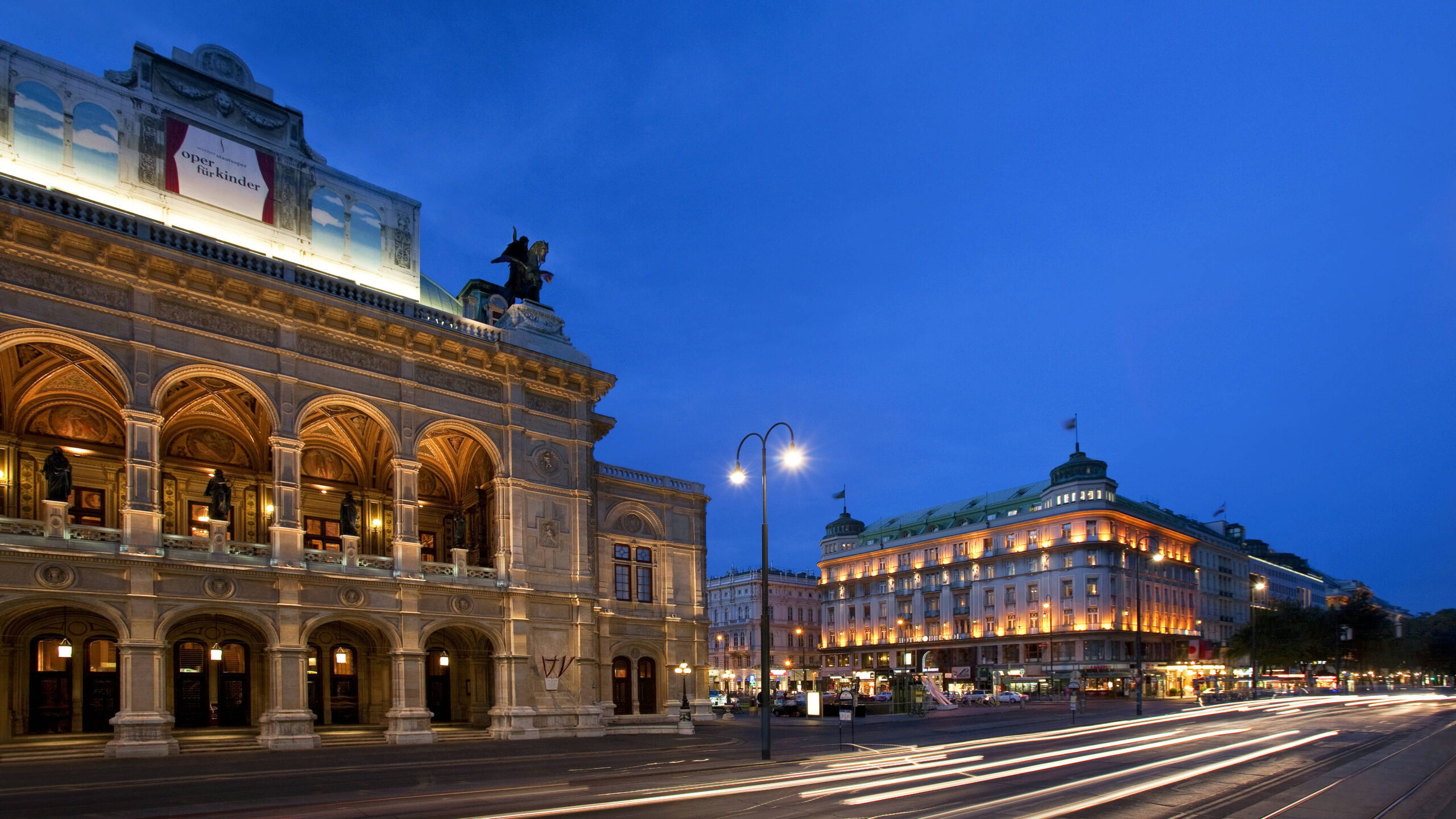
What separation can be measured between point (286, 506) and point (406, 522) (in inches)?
184

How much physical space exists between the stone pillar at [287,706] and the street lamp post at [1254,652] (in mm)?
72357

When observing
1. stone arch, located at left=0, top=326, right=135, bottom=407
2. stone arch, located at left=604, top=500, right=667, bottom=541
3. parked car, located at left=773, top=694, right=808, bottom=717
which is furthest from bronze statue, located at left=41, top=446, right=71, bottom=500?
parked car, located at left=773, top=694, right=808, bottom=717

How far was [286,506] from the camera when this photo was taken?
33875 millimetres

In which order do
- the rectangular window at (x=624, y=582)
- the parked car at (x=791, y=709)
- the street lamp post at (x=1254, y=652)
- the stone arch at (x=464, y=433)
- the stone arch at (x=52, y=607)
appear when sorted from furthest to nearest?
1. the street lamp post at (x=1254, y=652)
2. the parked car at (x=791, y=709)
3. the rectangular window at (x=624, y=582)
4. the stone arch at (x=464, y=433)
5. the stone arch at (x=52, y=607)

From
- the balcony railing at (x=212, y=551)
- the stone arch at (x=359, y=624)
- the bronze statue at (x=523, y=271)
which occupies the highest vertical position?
the bronze statue at (x=523, y=271)

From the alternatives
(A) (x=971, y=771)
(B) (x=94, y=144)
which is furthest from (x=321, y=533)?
(A) (x=971, y=771)

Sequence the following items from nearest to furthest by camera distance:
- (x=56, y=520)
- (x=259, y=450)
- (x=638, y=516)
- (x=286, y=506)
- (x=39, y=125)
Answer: (x=56, y=520)
(x=39, y=125)
(x=286, y=506)
(x=259, y=450)
(x=638, y=516)

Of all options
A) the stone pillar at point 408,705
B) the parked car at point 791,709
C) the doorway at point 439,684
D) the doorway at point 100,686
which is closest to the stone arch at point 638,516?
the doorway at point 439,684

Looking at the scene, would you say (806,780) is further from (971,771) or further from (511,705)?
(511,705)

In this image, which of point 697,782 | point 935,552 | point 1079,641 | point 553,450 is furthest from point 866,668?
point 697,782

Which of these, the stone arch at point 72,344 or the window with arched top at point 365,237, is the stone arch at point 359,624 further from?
the window with arched top at point 365,237

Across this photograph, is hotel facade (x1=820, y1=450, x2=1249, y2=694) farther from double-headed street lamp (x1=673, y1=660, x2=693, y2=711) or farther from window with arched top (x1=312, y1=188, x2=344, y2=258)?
window with arched top (x1=312, y1=188, x2=344, y2=258)

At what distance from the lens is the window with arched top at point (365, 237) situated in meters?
39.7

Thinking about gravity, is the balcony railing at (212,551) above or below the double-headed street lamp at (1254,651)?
above
